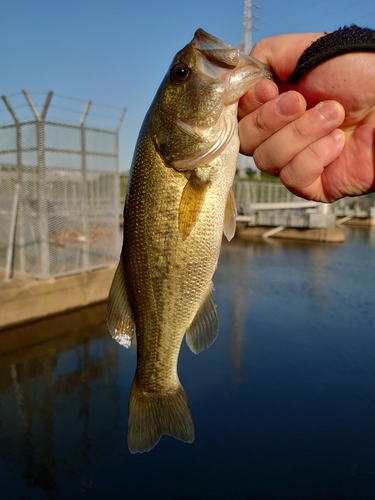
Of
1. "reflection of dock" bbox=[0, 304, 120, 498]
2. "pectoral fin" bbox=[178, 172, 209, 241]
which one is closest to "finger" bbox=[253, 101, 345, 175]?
"pectoral fin" bbox=[178, 172, 209, 241]

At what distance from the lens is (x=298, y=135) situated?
2.11m

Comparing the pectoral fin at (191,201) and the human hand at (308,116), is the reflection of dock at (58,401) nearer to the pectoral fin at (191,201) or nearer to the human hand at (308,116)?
the pectoral fin at (191,201)

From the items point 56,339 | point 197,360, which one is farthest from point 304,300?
point 56,339

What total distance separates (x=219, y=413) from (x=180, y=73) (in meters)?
7.51

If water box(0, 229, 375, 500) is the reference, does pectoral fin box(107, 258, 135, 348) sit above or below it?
above

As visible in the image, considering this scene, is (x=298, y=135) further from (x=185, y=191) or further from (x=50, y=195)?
(x=50, y=195)

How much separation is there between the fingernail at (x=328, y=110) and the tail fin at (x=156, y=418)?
1.66 m

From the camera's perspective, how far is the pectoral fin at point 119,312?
7.31ft

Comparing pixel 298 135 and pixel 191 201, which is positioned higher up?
pixel 298 135

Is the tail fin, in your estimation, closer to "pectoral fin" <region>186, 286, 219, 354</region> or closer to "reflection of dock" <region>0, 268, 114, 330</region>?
"pectoral fin" <region>186, 286, 219, 354</region>

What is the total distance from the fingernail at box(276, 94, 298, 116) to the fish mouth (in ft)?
0.46

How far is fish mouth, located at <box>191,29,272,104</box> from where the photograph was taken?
1862 mm

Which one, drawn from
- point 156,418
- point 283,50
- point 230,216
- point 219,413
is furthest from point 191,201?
point 219,413

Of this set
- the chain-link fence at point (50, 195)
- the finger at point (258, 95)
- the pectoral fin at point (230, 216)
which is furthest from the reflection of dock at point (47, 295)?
the finger at point (258, 95)
